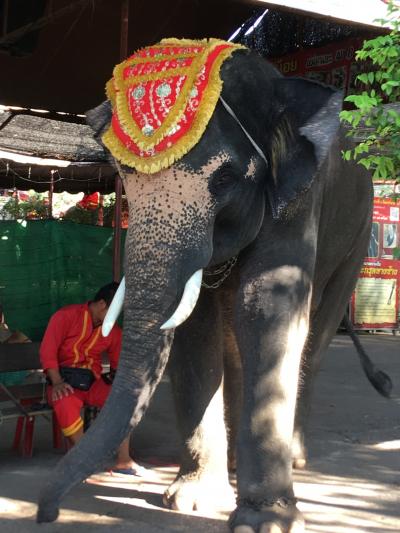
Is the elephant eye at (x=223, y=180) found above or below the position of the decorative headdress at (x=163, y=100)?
below

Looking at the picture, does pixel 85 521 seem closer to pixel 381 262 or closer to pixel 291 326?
pixel 291 326

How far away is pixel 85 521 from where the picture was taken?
4105 mm

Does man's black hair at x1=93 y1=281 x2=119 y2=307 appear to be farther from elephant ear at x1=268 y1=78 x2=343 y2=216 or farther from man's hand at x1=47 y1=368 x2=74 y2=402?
elephant ear at x1=268 y1=78 x2=343 y2=216

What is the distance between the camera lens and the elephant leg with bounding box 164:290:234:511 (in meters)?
4.32

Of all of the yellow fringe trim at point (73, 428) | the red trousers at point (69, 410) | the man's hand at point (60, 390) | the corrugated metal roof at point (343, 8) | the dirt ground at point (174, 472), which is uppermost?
the corrugated metal roof at point (343, 8)

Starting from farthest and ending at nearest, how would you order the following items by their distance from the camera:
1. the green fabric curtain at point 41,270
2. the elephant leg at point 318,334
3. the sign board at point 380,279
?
the sign board at point 380,279 < the green fabric curtain at point 41,270 < the elephant leg at point 318,334

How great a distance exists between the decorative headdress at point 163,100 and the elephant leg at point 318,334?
2158 mm

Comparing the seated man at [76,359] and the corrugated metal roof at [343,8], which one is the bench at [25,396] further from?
the corrugated metal roof at [343,8]

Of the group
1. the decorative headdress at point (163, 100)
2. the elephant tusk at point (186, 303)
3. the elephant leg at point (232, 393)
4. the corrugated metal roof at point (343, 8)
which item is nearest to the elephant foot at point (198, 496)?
the elephant leg at point (232, 393)

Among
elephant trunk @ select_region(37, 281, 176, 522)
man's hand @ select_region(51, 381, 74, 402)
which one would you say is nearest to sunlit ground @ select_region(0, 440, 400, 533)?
man's hand @ select_region(51, 381, 74, 402)

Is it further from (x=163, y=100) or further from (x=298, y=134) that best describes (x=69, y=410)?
(x=298, y=134)

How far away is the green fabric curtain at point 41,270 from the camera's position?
28.1 feet

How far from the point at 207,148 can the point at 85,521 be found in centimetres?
197

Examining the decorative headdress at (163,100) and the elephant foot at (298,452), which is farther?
the elephant foot at (298,452)
